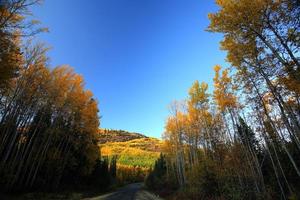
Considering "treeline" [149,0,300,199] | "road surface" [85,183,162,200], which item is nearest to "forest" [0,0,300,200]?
"treeline" [149,0,300,199]

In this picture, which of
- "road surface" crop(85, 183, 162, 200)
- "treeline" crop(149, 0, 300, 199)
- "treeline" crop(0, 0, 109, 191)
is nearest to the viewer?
"treeline" crop(149, 0, 300, 199)

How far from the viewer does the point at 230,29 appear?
6.48m

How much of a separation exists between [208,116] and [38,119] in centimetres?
1520

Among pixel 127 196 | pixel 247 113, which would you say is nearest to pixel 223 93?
pixel 247 113

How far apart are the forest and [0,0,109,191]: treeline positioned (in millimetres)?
62

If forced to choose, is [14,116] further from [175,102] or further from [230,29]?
[175,102]

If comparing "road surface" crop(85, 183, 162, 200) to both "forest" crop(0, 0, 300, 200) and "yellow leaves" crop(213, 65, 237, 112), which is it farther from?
"yellow leaves" crop(213, 65, 237, 112)

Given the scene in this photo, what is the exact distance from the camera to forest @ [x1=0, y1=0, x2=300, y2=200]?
5797 mm

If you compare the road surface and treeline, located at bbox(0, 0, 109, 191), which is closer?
treeline, located at bbox(0, 0, 109, 191)

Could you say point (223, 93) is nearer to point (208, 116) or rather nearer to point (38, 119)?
point (208, 116)

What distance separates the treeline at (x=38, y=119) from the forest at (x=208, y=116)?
6 cm

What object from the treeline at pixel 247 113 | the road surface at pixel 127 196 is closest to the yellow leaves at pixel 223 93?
the treeline at pixel 247 113

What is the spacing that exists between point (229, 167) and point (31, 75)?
1418cm

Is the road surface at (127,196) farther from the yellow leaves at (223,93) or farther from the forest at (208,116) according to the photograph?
the yellow leaves at (223,93)
